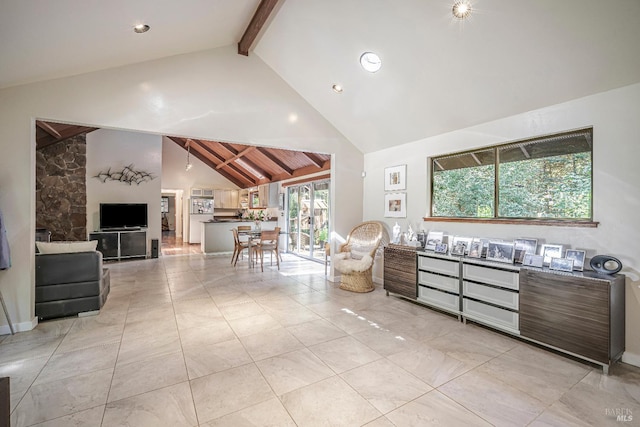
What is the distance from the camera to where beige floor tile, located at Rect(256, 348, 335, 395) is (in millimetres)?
2195

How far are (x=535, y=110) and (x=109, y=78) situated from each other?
5.01m

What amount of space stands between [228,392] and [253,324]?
127 cm

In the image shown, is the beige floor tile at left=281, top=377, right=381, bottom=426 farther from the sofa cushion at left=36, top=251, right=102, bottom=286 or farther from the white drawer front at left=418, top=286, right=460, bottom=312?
the sofa cushion at left=36, top=251, right=102, bottom=286

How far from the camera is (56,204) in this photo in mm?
7090

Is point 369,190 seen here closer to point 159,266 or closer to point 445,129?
point 445,129

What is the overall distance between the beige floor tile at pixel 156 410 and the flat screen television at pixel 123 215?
22.1ft

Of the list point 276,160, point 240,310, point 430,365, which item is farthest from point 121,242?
point 430,365

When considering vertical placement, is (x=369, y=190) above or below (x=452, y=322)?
above

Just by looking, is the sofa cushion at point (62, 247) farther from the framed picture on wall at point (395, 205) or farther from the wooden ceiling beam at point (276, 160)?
the wooden ceiling beam at point (276, 160)

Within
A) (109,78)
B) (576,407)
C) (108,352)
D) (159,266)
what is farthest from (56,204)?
Answer: (576,407)

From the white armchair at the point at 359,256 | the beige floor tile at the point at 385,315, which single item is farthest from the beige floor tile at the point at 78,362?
the white armchair at the point at 359,256

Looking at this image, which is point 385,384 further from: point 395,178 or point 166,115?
point 166,115

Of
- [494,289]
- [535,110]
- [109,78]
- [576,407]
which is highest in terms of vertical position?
[109,78]

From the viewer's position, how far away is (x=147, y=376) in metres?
2.30
